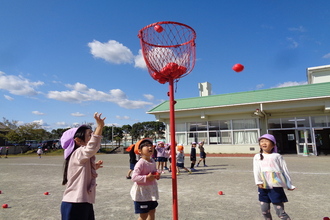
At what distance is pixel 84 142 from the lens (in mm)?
2795

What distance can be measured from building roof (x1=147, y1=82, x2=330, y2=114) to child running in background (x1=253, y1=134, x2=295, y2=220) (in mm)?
16675

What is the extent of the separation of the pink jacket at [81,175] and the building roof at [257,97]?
18.9 metres

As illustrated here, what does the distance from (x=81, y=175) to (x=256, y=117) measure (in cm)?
2020

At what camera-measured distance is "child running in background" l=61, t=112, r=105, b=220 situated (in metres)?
2.49

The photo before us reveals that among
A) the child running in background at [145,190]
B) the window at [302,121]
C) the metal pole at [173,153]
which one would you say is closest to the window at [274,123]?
the window at [302,121]

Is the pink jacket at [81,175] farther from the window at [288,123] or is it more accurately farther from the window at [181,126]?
the window at [181,126]

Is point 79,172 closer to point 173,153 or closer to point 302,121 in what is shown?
point 173,153

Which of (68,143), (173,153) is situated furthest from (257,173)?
(68,143)

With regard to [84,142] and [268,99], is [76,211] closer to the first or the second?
[84,142]

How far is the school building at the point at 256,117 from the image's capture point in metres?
18.3

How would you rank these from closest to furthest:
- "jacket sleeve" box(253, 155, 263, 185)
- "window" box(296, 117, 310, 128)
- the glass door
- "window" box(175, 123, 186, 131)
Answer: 1. "jacket sleeve" box(253, 155, 263, 185)
2. the glass door
3. "window" box(296, 117, 310, 128)
4. "window" box(175, 123, 186, 131)

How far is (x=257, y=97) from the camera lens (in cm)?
2006

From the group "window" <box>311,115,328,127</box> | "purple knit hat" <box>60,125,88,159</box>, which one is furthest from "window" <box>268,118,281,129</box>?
"purple knit hat" <box>60,125,88,159</box>

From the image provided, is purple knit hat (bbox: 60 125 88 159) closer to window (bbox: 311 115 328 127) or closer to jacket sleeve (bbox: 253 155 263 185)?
jacket sleeve (bbox: 253 155 263 185)
